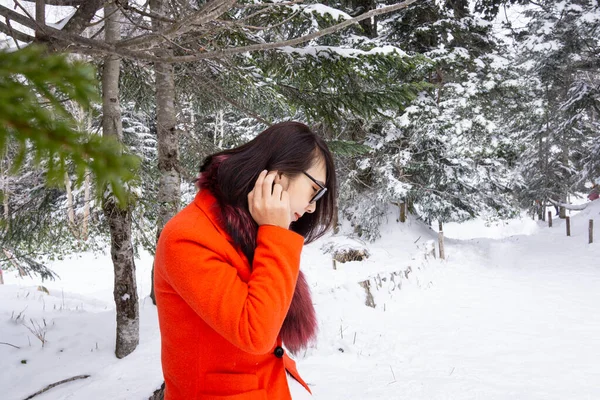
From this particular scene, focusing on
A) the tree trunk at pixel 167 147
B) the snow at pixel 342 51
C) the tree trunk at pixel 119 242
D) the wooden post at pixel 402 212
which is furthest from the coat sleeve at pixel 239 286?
the wooden post at pixel 402 212

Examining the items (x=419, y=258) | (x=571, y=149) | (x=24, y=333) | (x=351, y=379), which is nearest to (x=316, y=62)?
(x=351, y=379)

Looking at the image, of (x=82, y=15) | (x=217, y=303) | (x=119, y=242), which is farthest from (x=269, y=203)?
(x=119, y=242)

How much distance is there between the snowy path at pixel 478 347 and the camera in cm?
346

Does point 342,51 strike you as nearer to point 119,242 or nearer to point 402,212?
point 119,242

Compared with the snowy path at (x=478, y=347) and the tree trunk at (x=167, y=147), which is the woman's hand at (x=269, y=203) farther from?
the tree trunk at (x=167, y=147)

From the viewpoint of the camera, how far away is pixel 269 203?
1385mm

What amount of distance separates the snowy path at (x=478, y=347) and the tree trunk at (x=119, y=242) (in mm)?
2293

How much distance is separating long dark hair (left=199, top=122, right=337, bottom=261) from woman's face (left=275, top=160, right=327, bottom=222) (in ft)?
0.07

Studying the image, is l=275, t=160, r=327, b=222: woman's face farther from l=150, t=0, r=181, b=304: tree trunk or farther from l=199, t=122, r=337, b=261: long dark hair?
l=150, t=0, r=181, b=304: tree trunk

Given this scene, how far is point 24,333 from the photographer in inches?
222

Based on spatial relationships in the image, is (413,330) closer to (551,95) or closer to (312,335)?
(312,335)

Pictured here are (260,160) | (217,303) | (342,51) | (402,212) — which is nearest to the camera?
(217,303)

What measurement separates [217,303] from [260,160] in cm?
56

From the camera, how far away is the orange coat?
1.23 m
